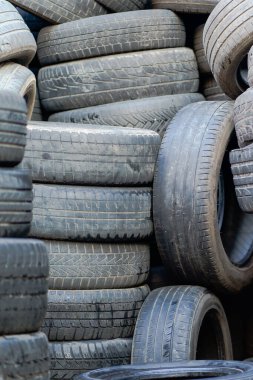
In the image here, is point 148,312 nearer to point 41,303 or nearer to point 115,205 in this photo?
point 115,205

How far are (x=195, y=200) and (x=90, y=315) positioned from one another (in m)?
0.67

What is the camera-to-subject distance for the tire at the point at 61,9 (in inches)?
217

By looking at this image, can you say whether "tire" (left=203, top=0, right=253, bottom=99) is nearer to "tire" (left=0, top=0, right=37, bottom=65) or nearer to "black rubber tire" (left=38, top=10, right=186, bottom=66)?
"black rubber tire" (left=38, top=10, right=186, bottom=66)

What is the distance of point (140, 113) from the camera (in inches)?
209

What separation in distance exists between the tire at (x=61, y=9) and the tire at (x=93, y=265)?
1439mm

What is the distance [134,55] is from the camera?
5.41 m

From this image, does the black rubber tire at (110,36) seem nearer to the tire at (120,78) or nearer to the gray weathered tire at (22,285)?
the tire at (120,78)

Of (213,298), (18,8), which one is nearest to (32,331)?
(213,298)

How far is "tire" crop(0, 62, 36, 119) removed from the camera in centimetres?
490

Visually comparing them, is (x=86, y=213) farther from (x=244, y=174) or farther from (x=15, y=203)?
(x=15, y=203)

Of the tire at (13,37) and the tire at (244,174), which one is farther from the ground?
the tire at (13,37)

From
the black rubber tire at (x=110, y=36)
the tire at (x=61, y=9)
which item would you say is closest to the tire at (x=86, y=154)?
the black rubber tire at (x=110, y=36)

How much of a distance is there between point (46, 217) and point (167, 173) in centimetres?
64

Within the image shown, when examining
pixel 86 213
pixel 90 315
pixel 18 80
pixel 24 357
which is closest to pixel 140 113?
pixel 18 80
